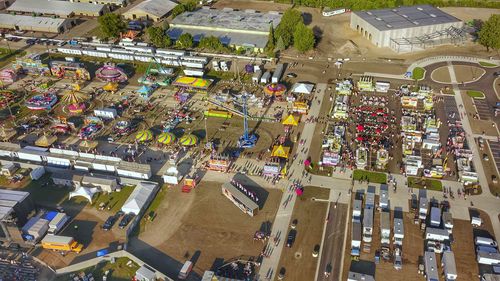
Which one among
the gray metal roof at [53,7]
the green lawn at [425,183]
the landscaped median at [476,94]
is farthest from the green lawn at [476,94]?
the gray metal roof at [53,7]

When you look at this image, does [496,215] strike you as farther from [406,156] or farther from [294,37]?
[294,37]

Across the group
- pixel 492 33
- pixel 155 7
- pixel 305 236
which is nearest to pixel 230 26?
pixel 155 7

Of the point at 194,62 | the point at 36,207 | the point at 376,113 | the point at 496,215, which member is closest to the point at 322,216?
the point at 496,215

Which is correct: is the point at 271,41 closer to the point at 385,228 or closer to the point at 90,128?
the point at 90,128

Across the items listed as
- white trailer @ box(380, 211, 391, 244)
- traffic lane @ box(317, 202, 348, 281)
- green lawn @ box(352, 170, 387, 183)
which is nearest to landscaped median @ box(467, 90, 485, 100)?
green lawn @ box(352, 170, 387, 183)

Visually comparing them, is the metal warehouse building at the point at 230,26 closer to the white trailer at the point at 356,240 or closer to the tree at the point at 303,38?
the tree at the point at 303,38
